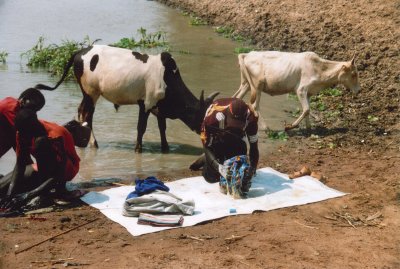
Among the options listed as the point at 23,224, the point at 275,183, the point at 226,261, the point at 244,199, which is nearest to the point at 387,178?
the point at 275,183

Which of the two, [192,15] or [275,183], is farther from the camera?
[192,15]

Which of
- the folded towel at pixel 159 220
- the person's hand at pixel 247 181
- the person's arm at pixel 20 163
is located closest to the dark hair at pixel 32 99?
the person's arm at pixel 20 163

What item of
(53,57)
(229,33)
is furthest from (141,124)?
(229,33)

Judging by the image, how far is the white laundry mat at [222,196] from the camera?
7.33m

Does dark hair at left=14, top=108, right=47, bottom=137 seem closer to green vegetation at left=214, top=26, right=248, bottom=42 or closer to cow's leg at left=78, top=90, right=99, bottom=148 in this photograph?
cow's leg at left=78, top=90, right=99, bottom=148

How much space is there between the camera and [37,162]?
7391 millimetres

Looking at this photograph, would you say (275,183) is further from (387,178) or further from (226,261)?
(226,261)

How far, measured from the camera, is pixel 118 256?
6.25 m

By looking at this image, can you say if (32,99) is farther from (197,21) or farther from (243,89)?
(197,21)

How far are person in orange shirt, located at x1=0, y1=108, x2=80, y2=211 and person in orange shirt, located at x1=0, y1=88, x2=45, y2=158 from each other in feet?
0.43

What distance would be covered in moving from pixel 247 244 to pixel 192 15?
17.0m

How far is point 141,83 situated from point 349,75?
3893mm

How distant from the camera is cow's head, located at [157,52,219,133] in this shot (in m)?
10.1

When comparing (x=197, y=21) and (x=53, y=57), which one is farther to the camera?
(x=197, y=21)
